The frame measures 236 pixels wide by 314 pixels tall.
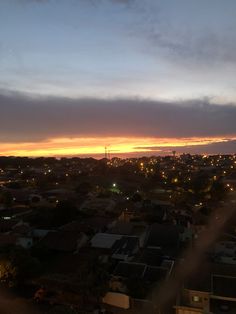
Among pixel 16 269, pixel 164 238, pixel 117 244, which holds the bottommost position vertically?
pixel 164 238

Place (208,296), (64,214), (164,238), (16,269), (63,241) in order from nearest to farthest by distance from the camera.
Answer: (208,296), (16,269), (63,241), (164,238), (64,214)

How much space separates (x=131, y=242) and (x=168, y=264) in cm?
324

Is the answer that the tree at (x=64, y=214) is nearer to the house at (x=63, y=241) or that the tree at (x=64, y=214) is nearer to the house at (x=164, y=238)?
the house at (x=63, y=241)

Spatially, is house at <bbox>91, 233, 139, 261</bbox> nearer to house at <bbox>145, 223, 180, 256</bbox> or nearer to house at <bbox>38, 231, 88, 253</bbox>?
house at <bbox>38, 231, 88, 253</bbox>

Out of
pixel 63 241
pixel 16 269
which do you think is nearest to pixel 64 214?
pixel 63 241

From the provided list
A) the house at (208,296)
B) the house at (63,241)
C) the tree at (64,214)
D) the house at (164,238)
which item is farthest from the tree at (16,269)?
the tree at (64,214)

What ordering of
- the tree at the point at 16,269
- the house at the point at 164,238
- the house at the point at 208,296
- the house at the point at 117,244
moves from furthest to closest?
the house at the point at 164,238, the house at the point at 117,244, the tree at the point at 16,269, the house at the point at 208,296

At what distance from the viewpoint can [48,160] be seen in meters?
125

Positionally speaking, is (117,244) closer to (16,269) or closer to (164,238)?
(164,238)

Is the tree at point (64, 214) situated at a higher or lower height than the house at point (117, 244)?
higher

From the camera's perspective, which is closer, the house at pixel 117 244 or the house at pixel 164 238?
the house at pixel 117 244

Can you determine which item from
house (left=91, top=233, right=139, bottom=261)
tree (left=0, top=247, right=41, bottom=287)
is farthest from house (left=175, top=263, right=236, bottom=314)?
tree (left=0, top=247, right=41, bottom=287)

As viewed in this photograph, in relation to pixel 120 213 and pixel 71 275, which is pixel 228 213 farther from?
pixel 71 275

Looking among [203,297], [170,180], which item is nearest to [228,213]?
[203,297]
